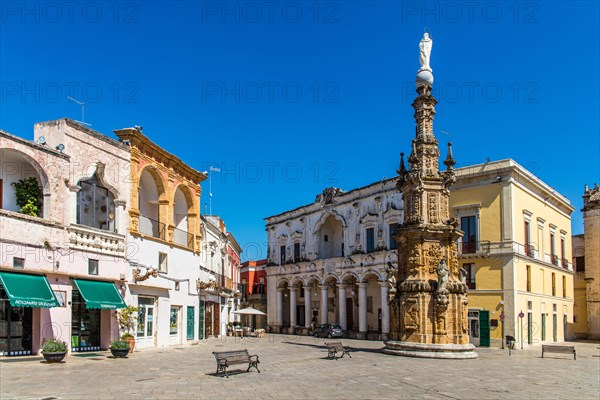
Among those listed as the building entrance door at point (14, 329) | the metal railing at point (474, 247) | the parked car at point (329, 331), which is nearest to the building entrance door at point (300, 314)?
the parked car at point (329, 331)

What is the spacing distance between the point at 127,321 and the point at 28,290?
231 inches

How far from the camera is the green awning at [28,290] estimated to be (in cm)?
2061

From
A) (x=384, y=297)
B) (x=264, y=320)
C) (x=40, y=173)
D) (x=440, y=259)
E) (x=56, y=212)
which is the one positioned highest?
(x=40, y=173)

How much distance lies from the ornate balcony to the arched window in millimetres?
767

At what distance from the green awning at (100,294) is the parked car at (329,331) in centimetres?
2251

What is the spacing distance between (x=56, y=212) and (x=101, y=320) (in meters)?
5.56

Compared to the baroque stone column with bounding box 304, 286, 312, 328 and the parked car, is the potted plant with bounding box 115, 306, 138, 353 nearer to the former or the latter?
the parked car

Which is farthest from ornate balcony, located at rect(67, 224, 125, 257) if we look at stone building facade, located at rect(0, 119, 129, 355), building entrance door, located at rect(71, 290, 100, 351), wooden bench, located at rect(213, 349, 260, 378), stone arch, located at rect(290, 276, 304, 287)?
stone arch, located at rect(290, 276, 304, 287)

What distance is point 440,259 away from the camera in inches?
1014

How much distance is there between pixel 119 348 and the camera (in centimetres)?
2342

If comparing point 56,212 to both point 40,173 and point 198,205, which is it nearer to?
point 40,173

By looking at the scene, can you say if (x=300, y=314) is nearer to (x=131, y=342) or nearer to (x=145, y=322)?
(x=145, y=322)

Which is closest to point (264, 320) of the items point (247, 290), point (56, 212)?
point (247, 290)

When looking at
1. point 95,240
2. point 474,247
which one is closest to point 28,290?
point 95,240
